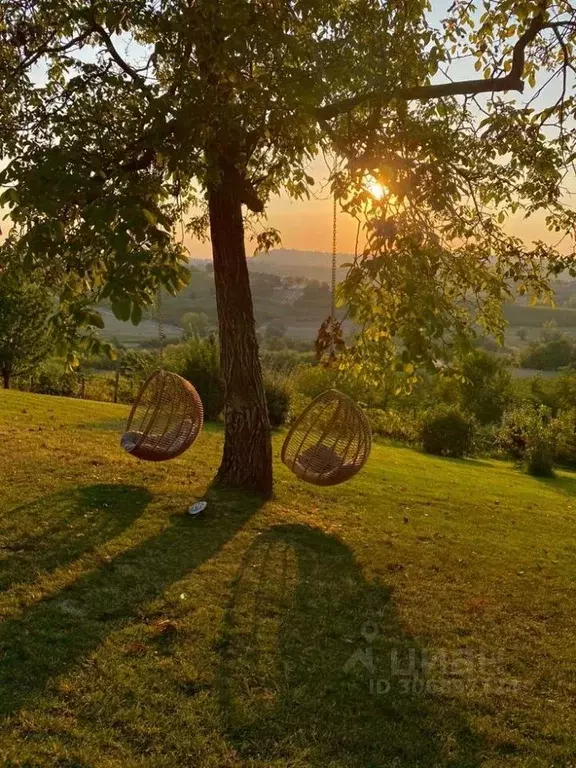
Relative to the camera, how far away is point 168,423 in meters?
8.18

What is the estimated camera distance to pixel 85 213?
12.4 feet

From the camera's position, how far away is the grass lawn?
3.34 metres

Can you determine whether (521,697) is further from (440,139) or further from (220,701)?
(440,139)

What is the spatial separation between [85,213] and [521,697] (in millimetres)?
4224

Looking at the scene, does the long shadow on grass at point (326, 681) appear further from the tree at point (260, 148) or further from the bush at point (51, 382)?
the bush at point (51, 382)

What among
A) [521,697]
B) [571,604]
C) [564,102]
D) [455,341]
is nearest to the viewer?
[521,697]

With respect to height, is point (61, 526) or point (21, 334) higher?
point (21, 334)

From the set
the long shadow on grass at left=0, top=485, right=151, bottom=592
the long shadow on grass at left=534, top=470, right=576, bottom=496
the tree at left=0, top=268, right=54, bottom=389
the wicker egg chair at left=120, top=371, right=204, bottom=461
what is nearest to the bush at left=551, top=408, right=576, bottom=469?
the long shadow on grass at left=534, top=470, right=576, bottom=496

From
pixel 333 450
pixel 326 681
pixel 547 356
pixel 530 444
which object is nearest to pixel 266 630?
pixel 326 681

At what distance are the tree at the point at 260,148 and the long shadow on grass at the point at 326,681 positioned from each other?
2175 mm

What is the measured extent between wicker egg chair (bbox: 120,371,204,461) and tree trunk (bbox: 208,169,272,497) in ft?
1.57

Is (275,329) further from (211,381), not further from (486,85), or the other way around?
(486,85)

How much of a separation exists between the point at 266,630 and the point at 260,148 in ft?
17.3

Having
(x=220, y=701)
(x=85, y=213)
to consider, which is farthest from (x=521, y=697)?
(x=85, y=213)
